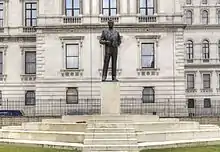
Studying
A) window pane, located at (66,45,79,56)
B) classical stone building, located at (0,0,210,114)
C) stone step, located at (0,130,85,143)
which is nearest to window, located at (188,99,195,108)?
classical stone building, located at (0,0,210,114)

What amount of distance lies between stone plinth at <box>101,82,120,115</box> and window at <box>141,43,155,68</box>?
933 inches

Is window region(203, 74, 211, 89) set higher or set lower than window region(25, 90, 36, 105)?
higher

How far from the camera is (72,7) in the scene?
168 ft

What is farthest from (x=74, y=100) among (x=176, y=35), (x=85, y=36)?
(x=176, y=35)

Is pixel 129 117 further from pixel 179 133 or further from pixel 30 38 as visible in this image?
pixel 30 38

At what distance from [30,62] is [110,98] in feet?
96.0

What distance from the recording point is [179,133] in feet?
80.2

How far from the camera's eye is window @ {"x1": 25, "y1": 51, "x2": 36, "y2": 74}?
179 ft

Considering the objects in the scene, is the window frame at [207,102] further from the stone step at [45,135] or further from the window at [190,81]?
the stone step at [45,135]

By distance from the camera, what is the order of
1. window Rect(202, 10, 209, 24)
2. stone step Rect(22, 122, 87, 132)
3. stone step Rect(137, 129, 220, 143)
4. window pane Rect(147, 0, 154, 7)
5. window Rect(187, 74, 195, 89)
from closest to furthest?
1. stone step Rect(137, 129, 220, 143)
2. stone step Rect(22, 122, 87, 132)
3. window pane Rect(147, 0, 154, 7)
4. window Rect(187, 74, 195, 89)
5. window Rect(202, 10, 209, 24)

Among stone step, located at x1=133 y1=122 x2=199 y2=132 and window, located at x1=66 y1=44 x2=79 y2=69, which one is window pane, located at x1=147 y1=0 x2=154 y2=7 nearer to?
window, located at x1=66 y1=44 x2=79 y2=69

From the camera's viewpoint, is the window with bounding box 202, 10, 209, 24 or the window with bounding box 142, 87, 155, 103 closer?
the window with bounding box 142, 87, 155, 103

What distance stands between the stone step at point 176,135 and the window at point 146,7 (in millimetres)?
25427

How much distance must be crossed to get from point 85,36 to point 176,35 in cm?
821
